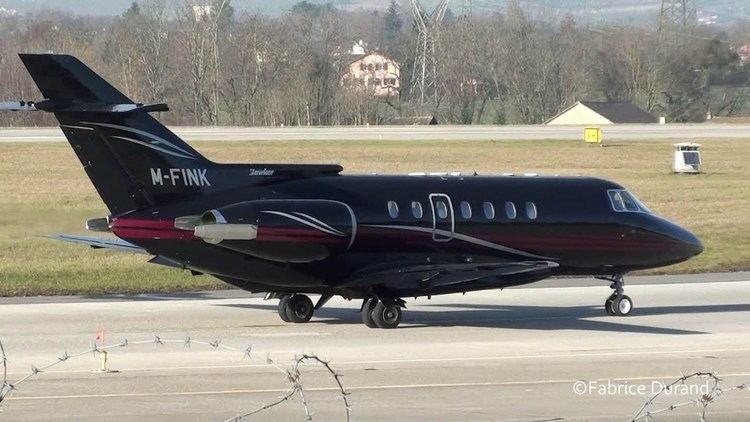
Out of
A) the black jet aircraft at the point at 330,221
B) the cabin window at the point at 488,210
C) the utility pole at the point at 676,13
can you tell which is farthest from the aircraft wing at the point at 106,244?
the utility pole at the point at 676,13

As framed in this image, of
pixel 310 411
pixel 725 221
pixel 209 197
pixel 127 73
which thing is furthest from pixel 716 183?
pixel 127 73

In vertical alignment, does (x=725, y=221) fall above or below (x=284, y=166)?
below

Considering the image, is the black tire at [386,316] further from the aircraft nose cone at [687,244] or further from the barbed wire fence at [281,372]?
the aircraft nose cone at [687,244]

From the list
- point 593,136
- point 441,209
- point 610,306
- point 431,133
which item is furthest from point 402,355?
point 431,133

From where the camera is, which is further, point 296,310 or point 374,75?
point 374,75

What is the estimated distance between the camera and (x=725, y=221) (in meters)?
45.2

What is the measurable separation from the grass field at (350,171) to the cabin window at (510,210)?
26.4 ft

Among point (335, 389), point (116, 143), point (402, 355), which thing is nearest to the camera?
point (335, 389)

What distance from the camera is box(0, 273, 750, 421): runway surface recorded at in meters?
17.1

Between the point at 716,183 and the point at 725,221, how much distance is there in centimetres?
1445

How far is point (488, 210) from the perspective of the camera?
83.5 feet

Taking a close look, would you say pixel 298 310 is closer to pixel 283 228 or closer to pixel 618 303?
pixel 283 228

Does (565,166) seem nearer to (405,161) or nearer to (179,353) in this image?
(405,161)

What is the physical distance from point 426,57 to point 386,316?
348ft
